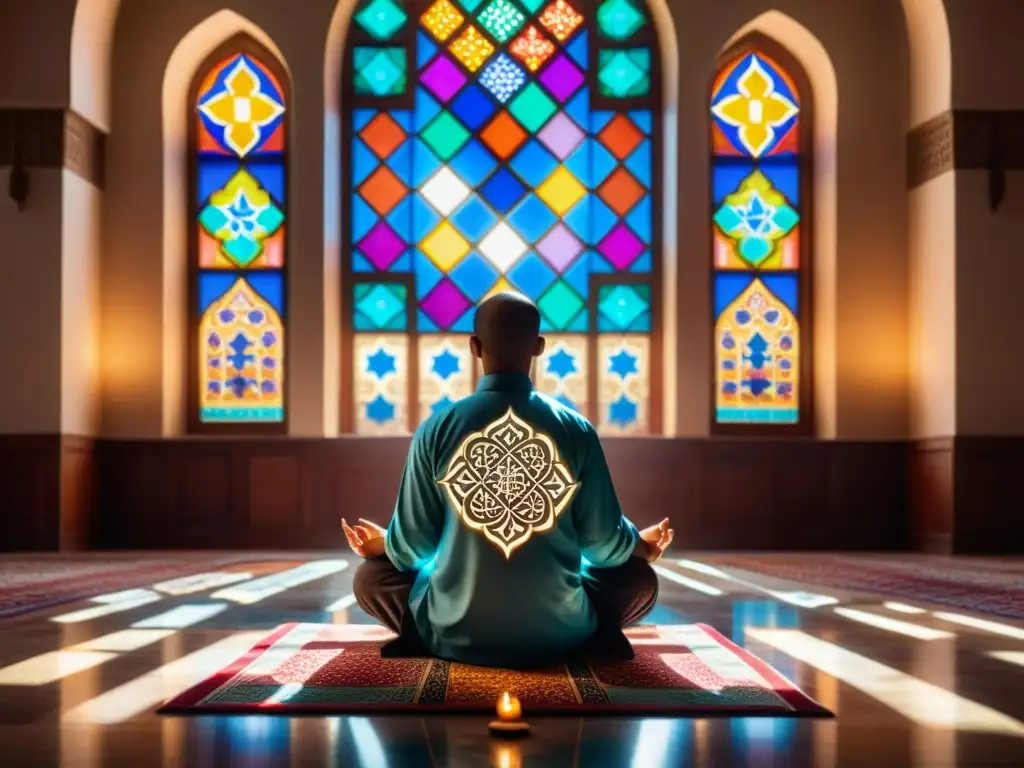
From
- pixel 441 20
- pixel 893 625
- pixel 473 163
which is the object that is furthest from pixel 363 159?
pixel 893 625

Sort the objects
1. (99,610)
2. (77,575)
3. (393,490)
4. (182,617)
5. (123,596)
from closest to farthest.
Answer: (182,617)
(99,610)
(123,596)
(77,575)
(393,490)

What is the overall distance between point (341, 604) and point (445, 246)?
14.6 ft

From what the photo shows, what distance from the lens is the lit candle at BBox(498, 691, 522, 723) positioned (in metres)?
2.49

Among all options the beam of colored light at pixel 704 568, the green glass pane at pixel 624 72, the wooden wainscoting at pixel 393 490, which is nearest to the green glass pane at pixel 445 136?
the green glass pane at pixel 624 72

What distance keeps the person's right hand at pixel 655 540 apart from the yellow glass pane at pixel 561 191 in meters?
6.15

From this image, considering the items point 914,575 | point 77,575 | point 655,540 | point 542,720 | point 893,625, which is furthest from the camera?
point 914,575

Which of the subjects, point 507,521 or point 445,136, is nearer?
point 507,521

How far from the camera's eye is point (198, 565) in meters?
7.36

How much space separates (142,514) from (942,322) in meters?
5.57

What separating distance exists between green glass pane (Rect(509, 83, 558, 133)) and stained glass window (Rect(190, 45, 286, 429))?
1.66 m

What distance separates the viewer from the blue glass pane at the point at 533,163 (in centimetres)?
927

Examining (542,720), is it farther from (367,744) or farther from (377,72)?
(377,72)

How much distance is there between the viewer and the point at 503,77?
9344 millimetres

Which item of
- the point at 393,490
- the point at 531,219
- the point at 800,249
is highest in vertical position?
the point at 531,219
